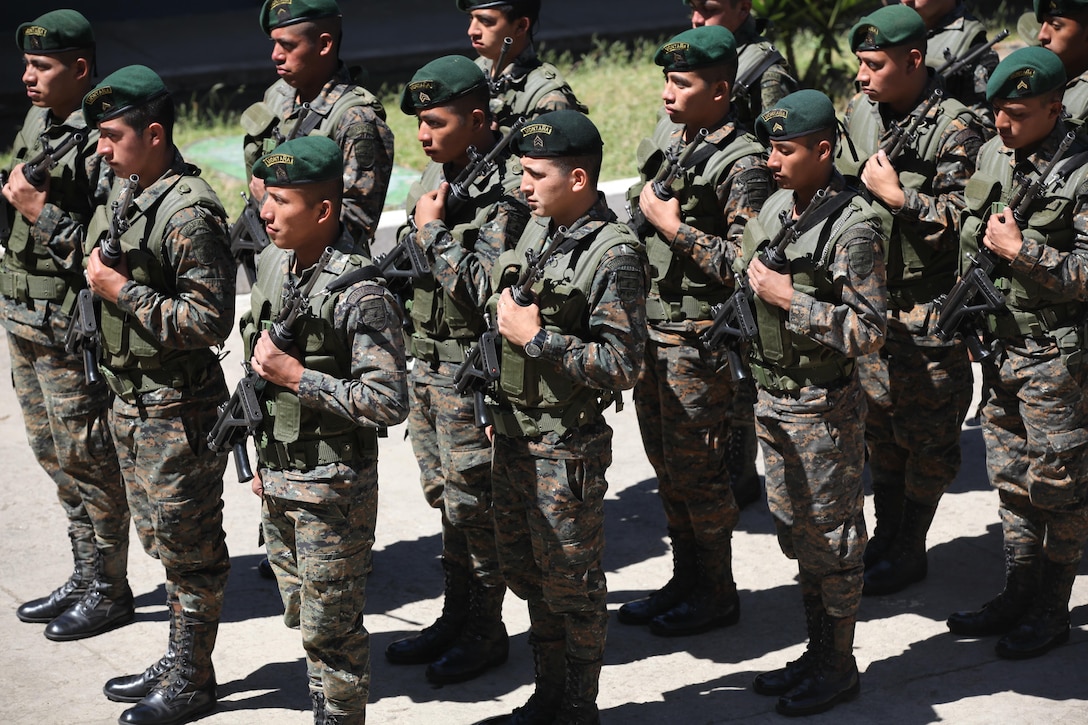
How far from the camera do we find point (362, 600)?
5160mm

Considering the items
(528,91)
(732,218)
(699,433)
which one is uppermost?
(528,91)

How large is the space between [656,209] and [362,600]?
211cm

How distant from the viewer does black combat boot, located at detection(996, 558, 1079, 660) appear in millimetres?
6070

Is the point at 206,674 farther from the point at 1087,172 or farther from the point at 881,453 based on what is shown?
the point at 1087,172

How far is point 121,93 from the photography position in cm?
542

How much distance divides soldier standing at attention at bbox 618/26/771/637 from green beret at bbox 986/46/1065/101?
981 mm

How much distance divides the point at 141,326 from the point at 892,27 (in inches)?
130

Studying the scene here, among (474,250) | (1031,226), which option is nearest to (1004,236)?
(1031,226)

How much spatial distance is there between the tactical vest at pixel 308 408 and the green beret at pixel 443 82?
1.04 meters

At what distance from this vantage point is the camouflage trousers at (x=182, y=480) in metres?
5.63

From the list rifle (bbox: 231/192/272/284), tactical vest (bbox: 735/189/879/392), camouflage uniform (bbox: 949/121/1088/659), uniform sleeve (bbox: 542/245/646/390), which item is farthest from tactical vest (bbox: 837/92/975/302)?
rifle (bbox: 231/192/272/284)

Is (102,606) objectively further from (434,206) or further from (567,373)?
(567,373)

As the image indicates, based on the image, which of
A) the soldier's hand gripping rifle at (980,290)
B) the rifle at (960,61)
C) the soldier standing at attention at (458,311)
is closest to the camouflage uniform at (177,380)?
the soldier standing at attention at (458,311)

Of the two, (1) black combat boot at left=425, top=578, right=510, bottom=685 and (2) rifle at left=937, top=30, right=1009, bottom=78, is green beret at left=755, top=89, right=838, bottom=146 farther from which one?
(1) black combat boot at left=425, top=578, right=510, bottom=685
